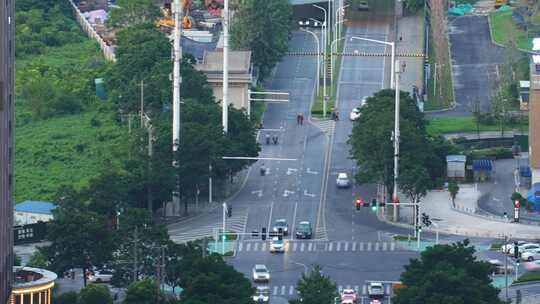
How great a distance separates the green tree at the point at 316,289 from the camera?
19162 cm

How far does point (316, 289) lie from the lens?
192875mm

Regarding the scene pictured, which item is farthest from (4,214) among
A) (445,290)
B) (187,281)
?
(445,290)

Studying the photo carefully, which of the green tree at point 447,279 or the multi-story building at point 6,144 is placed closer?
the multi-story building at point 6,144

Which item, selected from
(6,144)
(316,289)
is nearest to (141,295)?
(316,289)

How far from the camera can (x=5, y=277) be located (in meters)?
179

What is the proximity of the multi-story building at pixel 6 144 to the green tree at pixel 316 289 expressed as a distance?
19989mm

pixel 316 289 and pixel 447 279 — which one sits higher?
pixel 447 279

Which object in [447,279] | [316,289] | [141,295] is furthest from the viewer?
[316,289]

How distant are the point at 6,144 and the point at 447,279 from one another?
29644 mm

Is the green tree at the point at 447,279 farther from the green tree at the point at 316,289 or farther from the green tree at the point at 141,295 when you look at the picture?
the green tree at the point at 141,295

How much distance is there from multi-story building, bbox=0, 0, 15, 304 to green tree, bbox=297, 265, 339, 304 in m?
20.0

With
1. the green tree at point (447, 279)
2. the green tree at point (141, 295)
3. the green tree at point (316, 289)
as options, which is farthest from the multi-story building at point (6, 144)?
the green tree at point (447, 279)

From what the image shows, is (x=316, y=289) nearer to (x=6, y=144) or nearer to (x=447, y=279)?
(x=447, y=279)

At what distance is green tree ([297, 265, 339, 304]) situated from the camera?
629 feet
